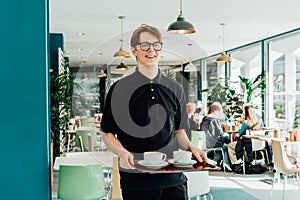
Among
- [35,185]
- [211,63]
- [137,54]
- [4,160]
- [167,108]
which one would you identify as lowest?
[35,185]

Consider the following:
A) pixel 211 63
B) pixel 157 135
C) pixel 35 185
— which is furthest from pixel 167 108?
pixel 211 63

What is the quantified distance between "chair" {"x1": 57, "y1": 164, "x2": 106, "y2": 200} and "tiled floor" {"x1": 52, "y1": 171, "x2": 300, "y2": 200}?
1.89 m

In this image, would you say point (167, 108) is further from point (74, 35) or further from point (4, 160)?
point (74, 35)

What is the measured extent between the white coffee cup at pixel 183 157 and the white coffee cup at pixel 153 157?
0.19 feet

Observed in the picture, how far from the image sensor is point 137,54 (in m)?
1.60

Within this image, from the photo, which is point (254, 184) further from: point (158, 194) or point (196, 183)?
point (158, 194)

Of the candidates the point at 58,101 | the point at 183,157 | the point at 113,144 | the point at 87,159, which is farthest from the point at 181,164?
the point at 58,101

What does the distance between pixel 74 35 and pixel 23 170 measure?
7171 millimetres

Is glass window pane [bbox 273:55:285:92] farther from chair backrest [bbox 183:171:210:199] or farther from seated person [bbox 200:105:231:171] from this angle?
chair backrest [bbox 183:171:210:199]

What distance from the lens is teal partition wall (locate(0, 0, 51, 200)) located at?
5.88 feet

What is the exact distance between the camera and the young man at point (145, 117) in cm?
158

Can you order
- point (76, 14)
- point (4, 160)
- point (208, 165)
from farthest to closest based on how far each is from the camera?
point (76, 14)
point (4, 160)
point (208, 165)

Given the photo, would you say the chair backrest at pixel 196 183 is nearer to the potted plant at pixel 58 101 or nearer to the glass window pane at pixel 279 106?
the potted plant at pixel 58 101

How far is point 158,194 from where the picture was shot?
5.29 feet
